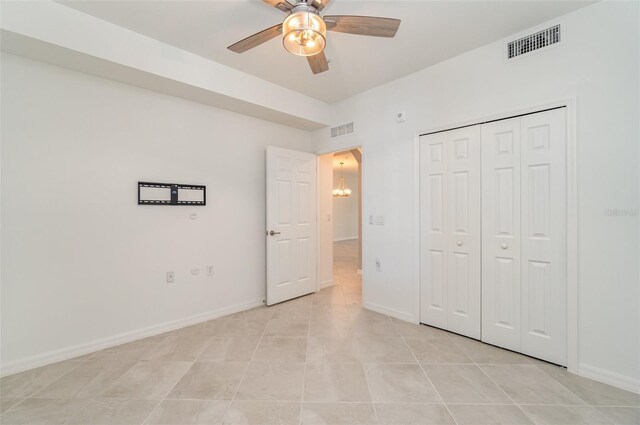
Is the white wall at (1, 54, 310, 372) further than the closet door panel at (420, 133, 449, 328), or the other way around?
the closet door panel at (420, 133, 449, 328)

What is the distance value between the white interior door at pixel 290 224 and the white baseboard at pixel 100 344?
74 cm

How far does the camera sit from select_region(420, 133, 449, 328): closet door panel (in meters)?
2.79

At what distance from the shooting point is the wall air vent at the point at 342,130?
3.63 meters

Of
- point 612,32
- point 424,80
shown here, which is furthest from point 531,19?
point 424,80

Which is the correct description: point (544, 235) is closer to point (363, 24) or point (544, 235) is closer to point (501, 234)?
point (501, 234)

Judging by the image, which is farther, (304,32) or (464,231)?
(464,231)

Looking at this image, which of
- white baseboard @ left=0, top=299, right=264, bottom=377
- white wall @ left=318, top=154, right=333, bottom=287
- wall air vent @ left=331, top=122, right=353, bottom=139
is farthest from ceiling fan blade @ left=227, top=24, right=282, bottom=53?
white baseboard @ left=0, top=299, right=264, bottom=377

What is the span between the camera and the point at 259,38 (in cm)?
192

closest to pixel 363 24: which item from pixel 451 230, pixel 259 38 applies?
pixel 259 38

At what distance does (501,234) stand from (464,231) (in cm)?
32

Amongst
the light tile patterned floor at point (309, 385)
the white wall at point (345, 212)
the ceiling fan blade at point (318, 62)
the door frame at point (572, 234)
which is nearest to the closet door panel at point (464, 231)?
the light tile patterned floor at point (309, 385)

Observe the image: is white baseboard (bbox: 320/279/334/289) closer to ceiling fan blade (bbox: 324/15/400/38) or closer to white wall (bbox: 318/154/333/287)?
white wall (bbox: 318/154/333/287)

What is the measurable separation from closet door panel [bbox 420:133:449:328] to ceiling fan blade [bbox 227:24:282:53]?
6.20 ft

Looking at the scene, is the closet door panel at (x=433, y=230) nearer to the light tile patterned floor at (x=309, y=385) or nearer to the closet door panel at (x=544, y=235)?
the light tile patterned floor at (x=309, y=385)
